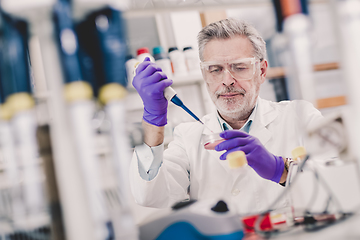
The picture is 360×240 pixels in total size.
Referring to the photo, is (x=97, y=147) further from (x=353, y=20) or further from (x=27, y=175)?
(x=353, y=20)

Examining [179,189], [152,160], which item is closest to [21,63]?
[152,160]

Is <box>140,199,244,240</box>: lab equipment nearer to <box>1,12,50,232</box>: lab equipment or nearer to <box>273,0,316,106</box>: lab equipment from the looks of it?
<box>1,12,50,232</box>: lab equipment

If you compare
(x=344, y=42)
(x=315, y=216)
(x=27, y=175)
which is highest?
(x=344, y=42)

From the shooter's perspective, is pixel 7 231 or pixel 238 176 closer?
pixel 7 231

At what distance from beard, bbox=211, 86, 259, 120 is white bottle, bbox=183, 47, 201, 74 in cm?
Answer: 31

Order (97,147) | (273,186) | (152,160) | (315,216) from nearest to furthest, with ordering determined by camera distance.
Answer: (97,147)
(315,216)
(152,160)
(273,186)

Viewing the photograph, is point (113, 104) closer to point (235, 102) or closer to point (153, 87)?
point (153, 87)

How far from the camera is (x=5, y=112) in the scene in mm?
491

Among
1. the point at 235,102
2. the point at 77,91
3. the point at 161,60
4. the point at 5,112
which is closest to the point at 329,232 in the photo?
the point at 77,91

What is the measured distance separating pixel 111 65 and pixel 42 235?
0.32m

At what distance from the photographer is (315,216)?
0.63 metres

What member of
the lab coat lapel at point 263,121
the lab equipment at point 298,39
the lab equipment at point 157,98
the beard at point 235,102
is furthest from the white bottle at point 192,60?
the lab equipment at point 298,39

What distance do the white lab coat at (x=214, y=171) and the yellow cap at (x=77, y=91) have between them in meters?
0.82

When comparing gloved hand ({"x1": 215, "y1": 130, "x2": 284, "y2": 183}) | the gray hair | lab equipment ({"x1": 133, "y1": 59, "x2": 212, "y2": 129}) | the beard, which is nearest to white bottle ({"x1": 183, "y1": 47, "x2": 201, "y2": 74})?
the gray hair
